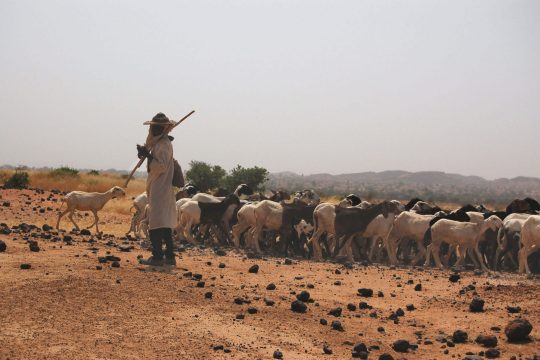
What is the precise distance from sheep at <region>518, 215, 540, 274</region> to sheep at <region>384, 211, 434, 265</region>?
2444 mm

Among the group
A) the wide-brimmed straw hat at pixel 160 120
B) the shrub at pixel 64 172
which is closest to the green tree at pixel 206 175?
the shrub at pixel 64 172

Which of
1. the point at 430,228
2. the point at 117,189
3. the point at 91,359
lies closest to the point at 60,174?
the point at 117,189

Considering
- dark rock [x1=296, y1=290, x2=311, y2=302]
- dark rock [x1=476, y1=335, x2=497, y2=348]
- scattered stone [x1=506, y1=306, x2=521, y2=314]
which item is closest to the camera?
dark rock [x1=476, y1=335, x2=497, y2=348]

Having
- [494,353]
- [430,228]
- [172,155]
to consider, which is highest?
[172,155]

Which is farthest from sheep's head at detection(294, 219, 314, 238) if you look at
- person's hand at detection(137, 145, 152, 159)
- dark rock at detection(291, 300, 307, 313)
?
dark rock at detection(291, 300, 307, 313)

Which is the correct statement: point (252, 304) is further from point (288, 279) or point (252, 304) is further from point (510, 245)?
point (510, 245)

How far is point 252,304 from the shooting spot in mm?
8445

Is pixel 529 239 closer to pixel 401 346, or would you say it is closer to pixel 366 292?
pixel 366 292

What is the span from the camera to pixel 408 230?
15.7 meters

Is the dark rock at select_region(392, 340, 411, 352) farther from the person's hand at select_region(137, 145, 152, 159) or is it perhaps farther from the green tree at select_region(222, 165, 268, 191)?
the green tree at select_region(222, 165, 268, 191)

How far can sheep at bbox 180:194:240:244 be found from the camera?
16.9 metres

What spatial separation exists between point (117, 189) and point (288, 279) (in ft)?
27.9

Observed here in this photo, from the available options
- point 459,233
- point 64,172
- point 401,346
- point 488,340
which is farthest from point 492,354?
point 64,172

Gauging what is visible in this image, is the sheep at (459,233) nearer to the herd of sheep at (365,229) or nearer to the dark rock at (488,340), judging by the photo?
the herd of sheep at (365,229)
